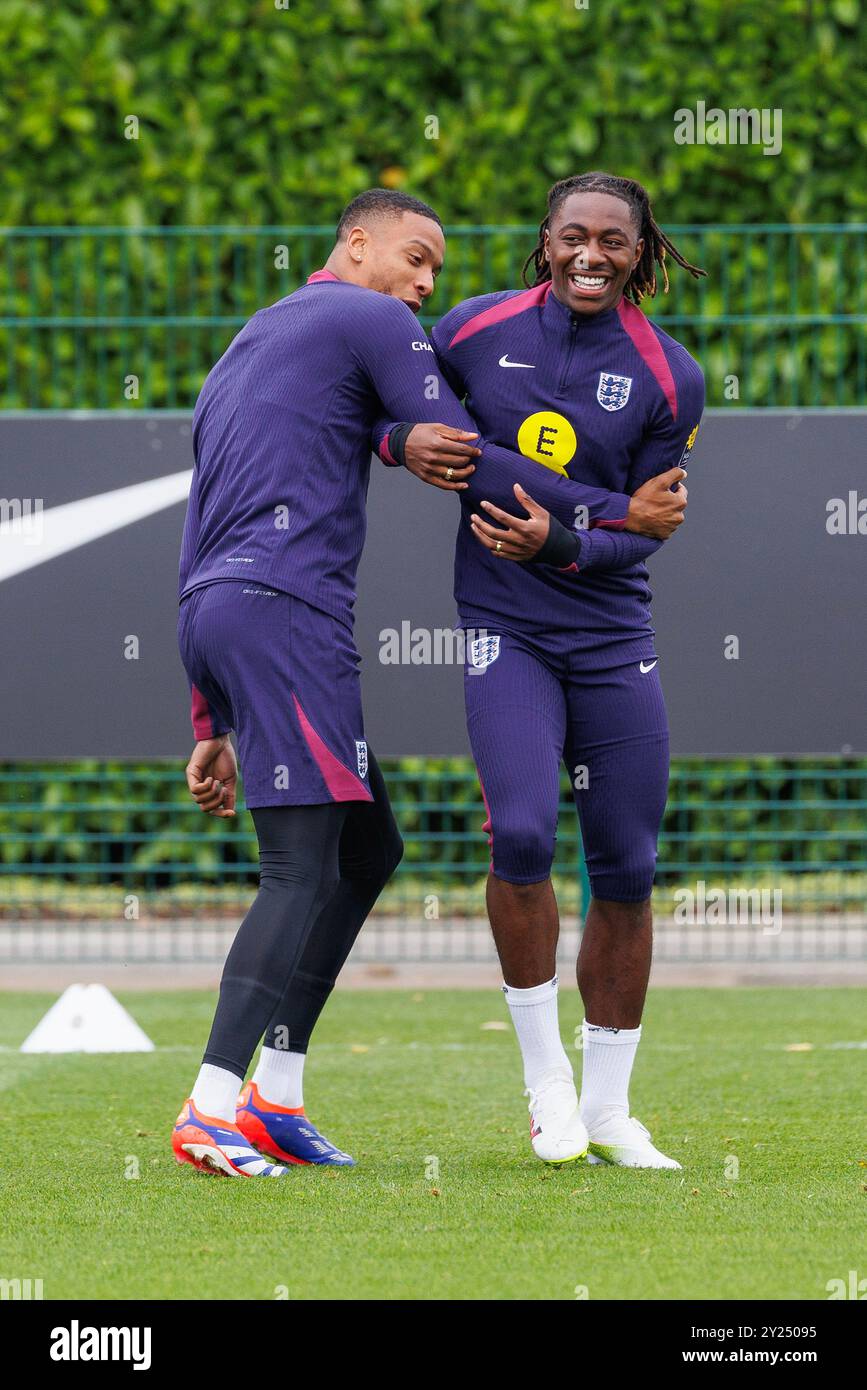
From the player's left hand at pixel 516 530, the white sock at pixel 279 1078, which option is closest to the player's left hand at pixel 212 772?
the white sock at pixel 279 1078

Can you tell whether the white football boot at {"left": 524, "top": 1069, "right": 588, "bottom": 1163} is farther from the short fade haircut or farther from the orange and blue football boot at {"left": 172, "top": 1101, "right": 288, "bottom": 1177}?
the short fade haircut

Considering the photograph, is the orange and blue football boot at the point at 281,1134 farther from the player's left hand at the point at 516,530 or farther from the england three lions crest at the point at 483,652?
the player's left hand at the point at 516,530

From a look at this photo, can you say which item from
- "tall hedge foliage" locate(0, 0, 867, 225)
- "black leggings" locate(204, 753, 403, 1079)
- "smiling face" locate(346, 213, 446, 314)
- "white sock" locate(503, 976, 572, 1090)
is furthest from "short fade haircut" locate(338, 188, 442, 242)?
"tall hedge foliage" locate(0, 0, 867, 225)

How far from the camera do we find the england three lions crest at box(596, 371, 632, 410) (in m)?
3.85

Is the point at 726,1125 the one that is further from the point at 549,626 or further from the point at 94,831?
the point at 94,831

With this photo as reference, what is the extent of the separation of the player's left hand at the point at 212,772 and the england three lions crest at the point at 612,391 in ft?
3.46

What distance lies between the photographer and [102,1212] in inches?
135

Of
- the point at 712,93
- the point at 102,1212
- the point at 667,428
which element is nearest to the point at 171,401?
the point at 712,93

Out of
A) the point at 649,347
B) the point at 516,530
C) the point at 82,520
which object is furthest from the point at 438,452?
the point at 82,520

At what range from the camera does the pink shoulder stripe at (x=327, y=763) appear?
3660 mm

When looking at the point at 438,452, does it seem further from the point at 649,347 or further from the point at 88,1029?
the point at 88,1029

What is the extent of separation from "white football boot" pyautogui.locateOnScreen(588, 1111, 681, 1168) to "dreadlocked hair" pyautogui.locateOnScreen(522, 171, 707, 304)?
175cm

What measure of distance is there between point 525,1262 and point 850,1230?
2.02ft

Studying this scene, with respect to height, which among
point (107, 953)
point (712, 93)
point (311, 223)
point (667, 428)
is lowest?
point (107, 953)
